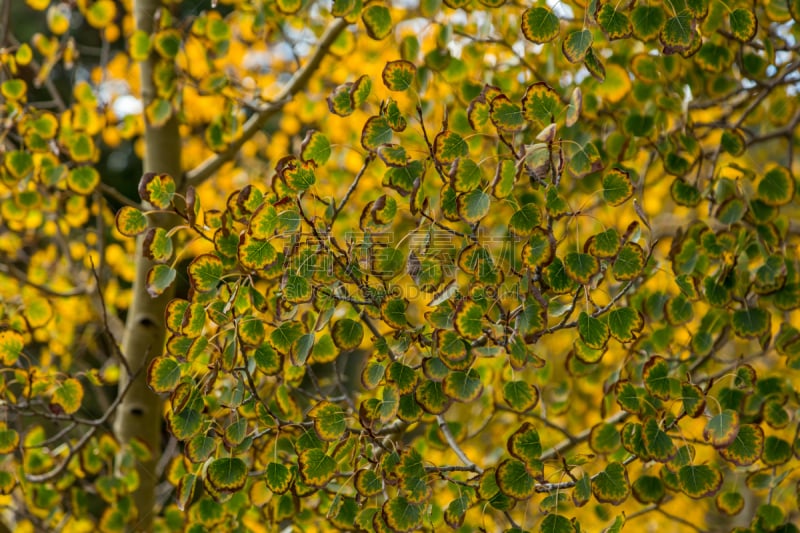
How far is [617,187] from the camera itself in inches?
40.6

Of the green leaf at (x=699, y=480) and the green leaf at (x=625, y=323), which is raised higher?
the green leaf at (x=625, y=323)

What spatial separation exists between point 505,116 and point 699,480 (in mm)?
562

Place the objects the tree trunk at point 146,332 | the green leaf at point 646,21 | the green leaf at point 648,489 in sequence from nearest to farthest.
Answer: the green leaf at point 646,21 < the green leaf at point 648,489 < the tree trunk at point 146,332

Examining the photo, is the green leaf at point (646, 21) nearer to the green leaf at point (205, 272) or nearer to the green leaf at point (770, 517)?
the green leaf at point (205, 272)

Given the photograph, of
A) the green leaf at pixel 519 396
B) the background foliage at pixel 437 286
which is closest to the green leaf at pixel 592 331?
the background foliage at pixel 437 286

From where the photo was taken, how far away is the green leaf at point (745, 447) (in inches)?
44.1

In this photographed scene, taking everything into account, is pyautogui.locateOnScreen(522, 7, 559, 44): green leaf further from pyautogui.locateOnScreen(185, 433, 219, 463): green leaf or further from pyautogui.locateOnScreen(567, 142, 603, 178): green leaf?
pyautogui.locateOnScreen(185, 433, 219, 463): green leaf

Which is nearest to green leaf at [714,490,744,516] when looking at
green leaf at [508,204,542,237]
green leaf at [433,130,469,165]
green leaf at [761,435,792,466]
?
green leaf at [761,435,792,466]

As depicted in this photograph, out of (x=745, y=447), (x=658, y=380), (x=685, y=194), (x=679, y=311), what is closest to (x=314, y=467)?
(x=658, y=380)

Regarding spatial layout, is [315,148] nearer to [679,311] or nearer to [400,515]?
[400,515]

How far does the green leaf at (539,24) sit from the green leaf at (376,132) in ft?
0.72

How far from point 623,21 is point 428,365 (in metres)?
0.50

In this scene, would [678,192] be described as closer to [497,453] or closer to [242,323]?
[497,453]

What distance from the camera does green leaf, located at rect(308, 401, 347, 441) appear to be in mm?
1044
